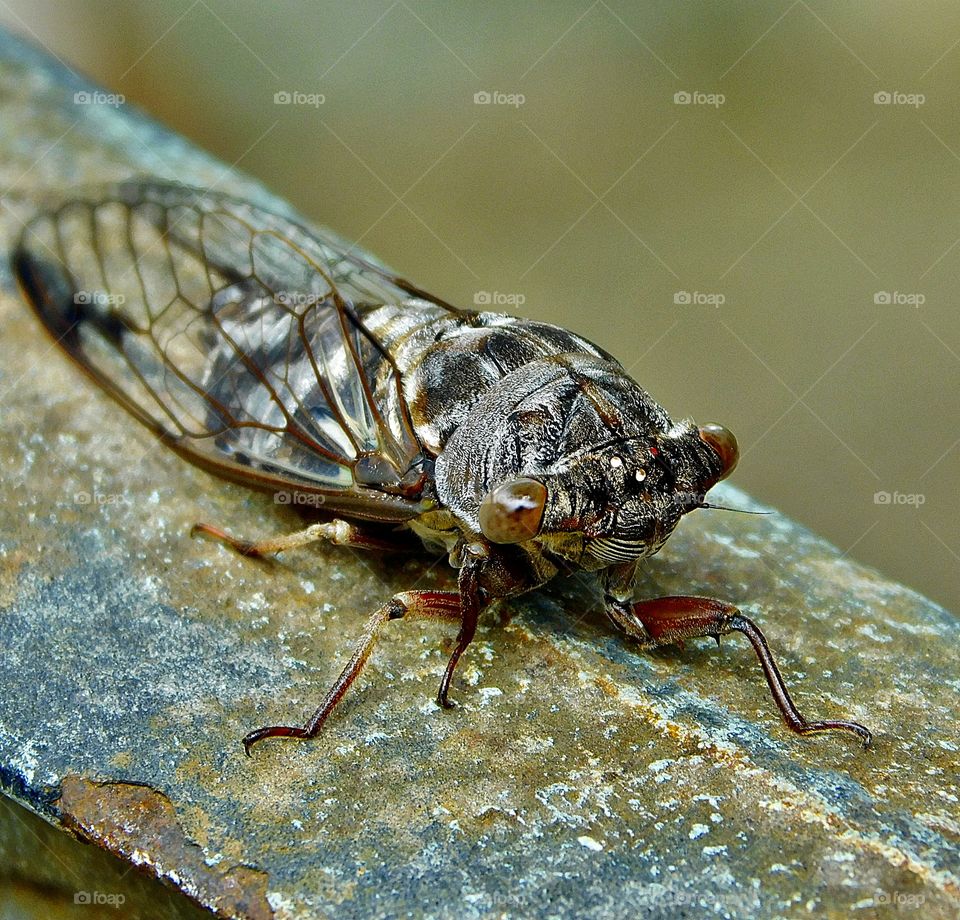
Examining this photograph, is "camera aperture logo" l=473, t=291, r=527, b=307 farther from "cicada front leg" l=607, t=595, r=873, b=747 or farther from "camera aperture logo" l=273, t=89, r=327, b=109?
"cicada front leg" l=607, t=595, r=873, b=747

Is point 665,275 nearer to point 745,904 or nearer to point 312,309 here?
point 312,309

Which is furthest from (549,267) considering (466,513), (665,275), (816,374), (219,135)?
(466,513)

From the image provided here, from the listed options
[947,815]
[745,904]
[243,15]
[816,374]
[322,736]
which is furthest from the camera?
[243,15]

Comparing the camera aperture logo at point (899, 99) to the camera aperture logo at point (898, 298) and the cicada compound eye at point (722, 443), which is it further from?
the cicada compound eye at point (722, 443)

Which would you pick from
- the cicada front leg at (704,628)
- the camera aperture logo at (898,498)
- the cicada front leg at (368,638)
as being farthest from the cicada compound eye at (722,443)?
the camera aperture logo at (898,498)

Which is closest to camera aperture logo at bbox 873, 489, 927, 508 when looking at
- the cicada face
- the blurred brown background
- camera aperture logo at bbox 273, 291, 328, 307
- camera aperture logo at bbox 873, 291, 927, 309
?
the blurred brown background

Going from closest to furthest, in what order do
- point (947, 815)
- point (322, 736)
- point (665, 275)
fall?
1. point (947, 815)
2. point (322, 736)
3. point (665, 275)
